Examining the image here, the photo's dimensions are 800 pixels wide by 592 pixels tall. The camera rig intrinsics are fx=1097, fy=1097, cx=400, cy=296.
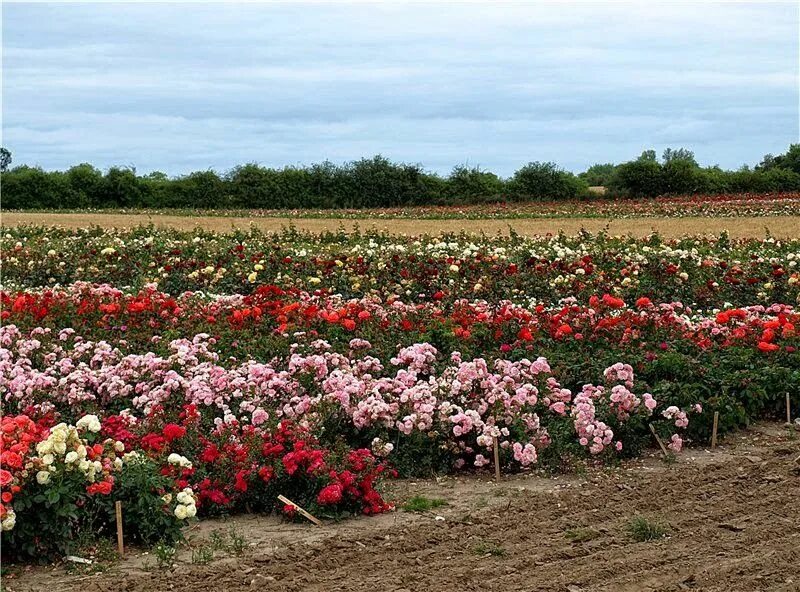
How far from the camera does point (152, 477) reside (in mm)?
5633

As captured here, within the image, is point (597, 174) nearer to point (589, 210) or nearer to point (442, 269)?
point (589, 210)

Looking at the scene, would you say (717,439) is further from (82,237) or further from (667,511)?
(82,237)

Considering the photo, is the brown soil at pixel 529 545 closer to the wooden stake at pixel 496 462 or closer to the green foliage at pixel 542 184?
the wooden stake at pixel 496 462

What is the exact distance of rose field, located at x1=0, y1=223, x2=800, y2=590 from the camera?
562cm

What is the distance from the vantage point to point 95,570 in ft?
17.3

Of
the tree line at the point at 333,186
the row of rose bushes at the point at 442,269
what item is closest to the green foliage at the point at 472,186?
the tree line at the point at 333,186

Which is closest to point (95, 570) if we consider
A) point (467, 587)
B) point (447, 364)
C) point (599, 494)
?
point (467, 587)

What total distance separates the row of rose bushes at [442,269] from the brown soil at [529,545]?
17.6ft

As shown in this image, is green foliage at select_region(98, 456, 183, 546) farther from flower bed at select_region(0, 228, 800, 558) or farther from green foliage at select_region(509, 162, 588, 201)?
green foliage at select_region(509, 162, 588, 201)

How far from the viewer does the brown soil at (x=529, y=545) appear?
4977mm

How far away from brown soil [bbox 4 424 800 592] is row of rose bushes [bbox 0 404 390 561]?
0.51 feet

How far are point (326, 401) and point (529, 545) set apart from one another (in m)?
2.10

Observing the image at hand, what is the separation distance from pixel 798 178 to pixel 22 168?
40966mm

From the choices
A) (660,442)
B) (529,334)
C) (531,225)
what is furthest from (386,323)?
(531,225)
